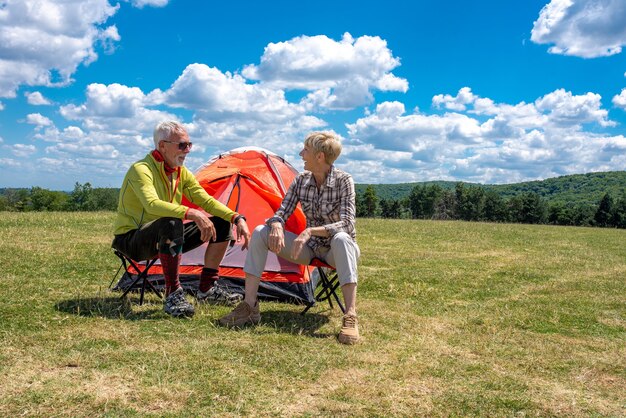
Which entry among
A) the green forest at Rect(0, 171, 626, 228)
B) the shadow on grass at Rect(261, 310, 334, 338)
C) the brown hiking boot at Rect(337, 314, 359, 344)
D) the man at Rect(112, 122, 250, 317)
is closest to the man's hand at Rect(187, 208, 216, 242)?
the man at Rect(112, 122, 250, 317)

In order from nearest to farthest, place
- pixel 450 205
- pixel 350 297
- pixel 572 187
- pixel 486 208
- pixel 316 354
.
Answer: pixel 316 354 < pixel 350 297 < pixel 486 208 < pixel 450 205 < pixel 572 187

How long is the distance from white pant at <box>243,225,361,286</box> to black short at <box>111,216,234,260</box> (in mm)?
544

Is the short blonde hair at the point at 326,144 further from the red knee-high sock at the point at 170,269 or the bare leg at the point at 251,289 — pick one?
the red knee-high sock at the point at 170,269

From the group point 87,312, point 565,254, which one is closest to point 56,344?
point 87,312

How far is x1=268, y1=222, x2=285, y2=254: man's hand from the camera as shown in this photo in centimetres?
496

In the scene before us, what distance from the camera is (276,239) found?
4977mm

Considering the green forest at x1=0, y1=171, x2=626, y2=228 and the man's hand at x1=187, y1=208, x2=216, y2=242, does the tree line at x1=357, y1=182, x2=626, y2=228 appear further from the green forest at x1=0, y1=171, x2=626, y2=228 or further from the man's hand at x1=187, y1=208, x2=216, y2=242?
the man's hand at x1=187, y1=208, x2=216, y2=242

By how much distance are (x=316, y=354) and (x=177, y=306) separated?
1.57 meters

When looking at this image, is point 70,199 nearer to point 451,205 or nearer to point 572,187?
point 451,205

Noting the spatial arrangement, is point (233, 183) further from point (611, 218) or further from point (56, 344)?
point (611, 218)

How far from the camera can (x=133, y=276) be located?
6.33 meters

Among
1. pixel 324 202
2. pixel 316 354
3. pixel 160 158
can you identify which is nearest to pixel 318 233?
pixel 324 202

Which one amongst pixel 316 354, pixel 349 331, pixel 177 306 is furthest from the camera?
pixel 177 306

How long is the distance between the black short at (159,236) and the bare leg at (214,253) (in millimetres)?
88
